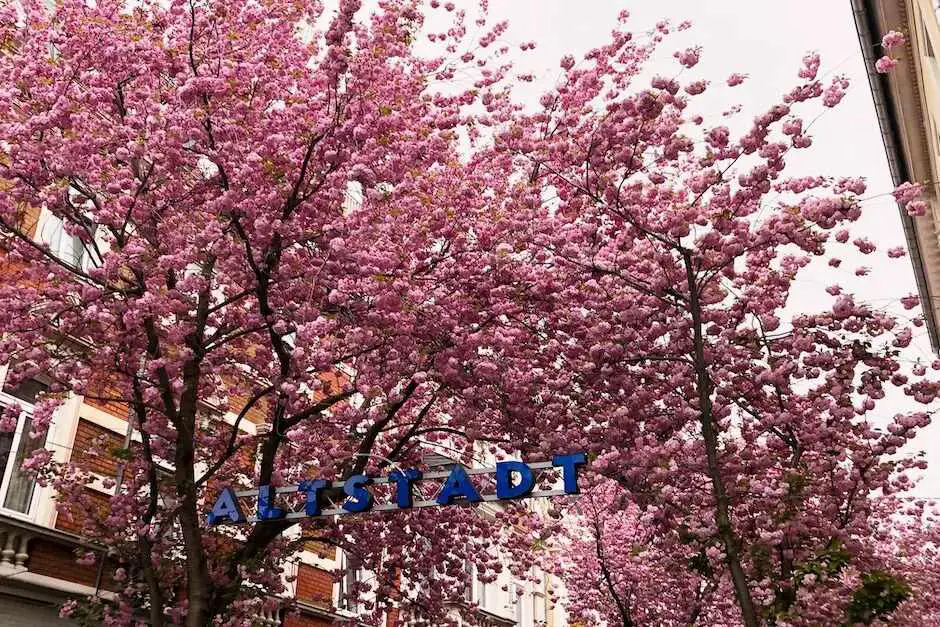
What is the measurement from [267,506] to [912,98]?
19.1m

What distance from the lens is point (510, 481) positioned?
1138 centimetres

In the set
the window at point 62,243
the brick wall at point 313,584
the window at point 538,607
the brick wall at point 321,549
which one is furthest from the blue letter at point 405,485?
the window at point 538,607

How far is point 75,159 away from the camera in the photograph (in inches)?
420

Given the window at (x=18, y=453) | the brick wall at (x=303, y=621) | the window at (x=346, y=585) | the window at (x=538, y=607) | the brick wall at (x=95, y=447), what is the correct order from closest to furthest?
1. the window at (x=18, y=453)
2. the brick wall at (x=95, y=447)
3. the brick wall at (x=303, y=621)
4. the window at (x=346, y=585)
5. the window at (x=538, y=607)

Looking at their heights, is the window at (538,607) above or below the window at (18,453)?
below

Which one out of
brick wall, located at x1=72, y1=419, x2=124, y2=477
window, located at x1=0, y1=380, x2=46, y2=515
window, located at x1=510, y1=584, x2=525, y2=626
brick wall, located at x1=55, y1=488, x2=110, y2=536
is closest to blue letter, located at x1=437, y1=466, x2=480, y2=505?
brick wall, located at x1=55, y1=488, x2=110, y2=536

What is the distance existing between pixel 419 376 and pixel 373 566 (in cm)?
561

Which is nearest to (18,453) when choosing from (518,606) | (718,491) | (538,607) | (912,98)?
(718,491)

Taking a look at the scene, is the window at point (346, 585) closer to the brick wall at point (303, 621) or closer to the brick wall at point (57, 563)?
the brick wall at point (303, 621)

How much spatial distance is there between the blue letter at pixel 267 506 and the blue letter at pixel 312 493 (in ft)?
1.23

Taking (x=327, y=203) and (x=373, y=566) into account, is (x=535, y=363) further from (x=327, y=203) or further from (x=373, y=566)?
(x=373, y=566)

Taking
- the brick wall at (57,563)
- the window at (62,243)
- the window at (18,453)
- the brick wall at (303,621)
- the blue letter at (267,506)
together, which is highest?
the window at (62,243)

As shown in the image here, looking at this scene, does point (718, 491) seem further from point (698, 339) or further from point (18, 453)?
point (18, 453)

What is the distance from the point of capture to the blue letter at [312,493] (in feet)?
37.7
